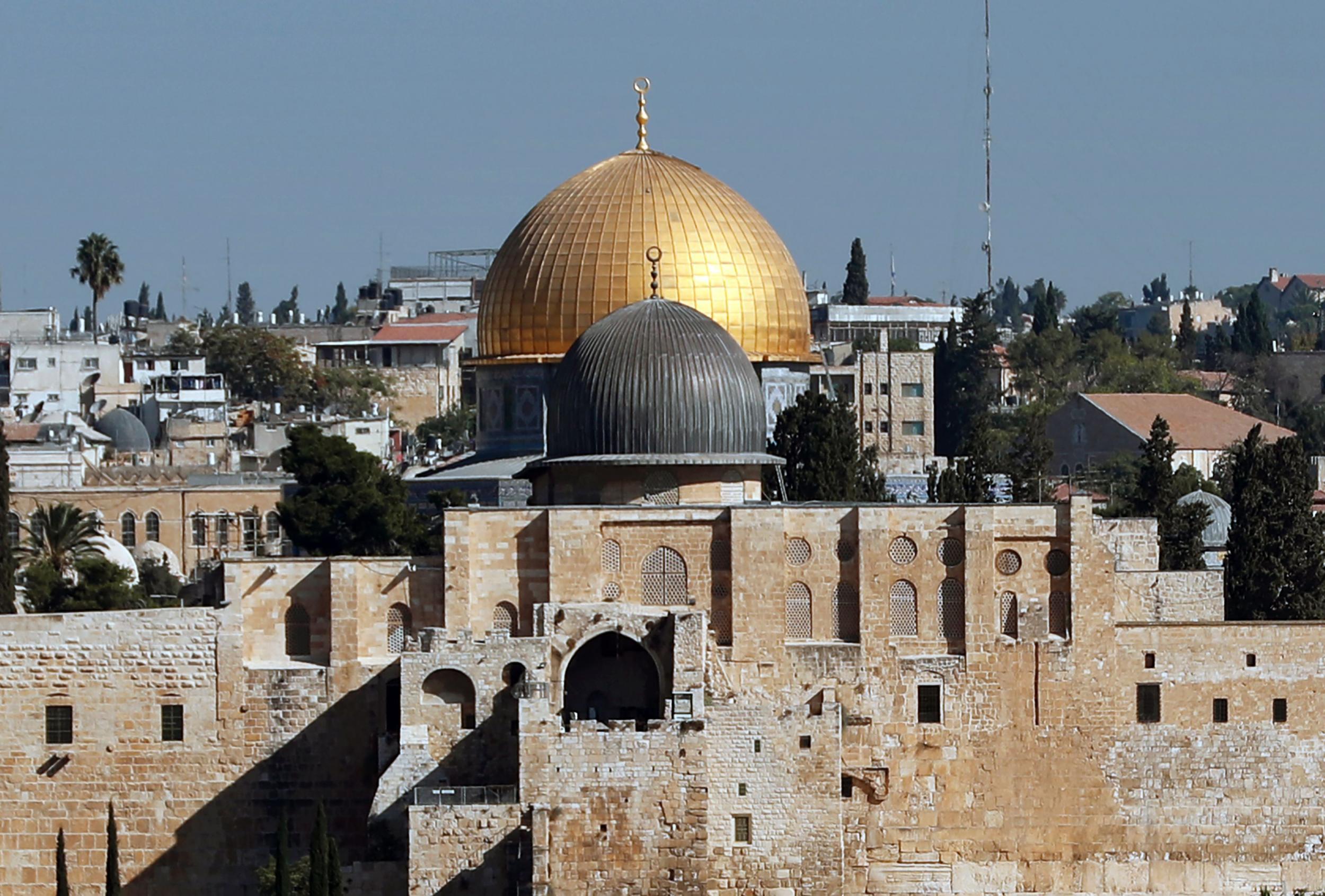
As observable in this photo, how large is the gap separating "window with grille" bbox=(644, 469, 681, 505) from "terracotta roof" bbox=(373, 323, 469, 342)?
6733cm

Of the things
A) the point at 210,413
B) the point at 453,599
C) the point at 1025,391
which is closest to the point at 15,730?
the point at 453,599

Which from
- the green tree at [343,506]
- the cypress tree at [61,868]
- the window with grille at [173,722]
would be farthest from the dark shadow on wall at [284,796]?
the green tree at [343,506]

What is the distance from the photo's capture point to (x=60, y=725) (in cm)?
4791

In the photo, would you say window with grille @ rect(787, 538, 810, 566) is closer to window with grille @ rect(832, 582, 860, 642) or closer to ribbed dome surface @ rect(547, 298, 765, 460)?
window with grille @ rect(832, 582, 860, 642)

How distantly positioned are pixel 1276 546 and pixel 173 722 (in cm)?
1816

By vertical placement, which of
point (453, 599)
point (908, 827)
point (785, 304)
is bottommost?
point (908, 827)

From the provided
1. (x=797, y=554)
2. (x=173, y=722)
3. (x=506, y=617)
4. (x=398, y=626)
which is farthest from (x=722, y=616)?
(x=173, y=722)

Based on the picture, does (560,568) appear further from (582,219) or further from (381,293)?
(381,293)

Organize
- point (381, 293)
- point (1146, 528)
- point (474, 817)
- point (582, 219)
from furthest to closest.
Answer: point (381, 293)
point (582, 219)
point (1146, 528)
point (474, 817)

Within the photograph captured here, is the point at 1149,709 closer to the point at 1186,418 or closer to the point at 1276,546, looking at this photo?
the point at 1276,546

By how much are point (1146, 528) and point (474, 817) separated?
13.5 m

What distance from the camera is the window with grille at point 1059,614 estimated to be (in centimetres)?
4809

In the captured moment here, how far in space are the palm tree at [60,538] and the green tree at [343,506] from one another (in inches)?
195

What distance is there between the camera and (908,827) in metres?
47.7
